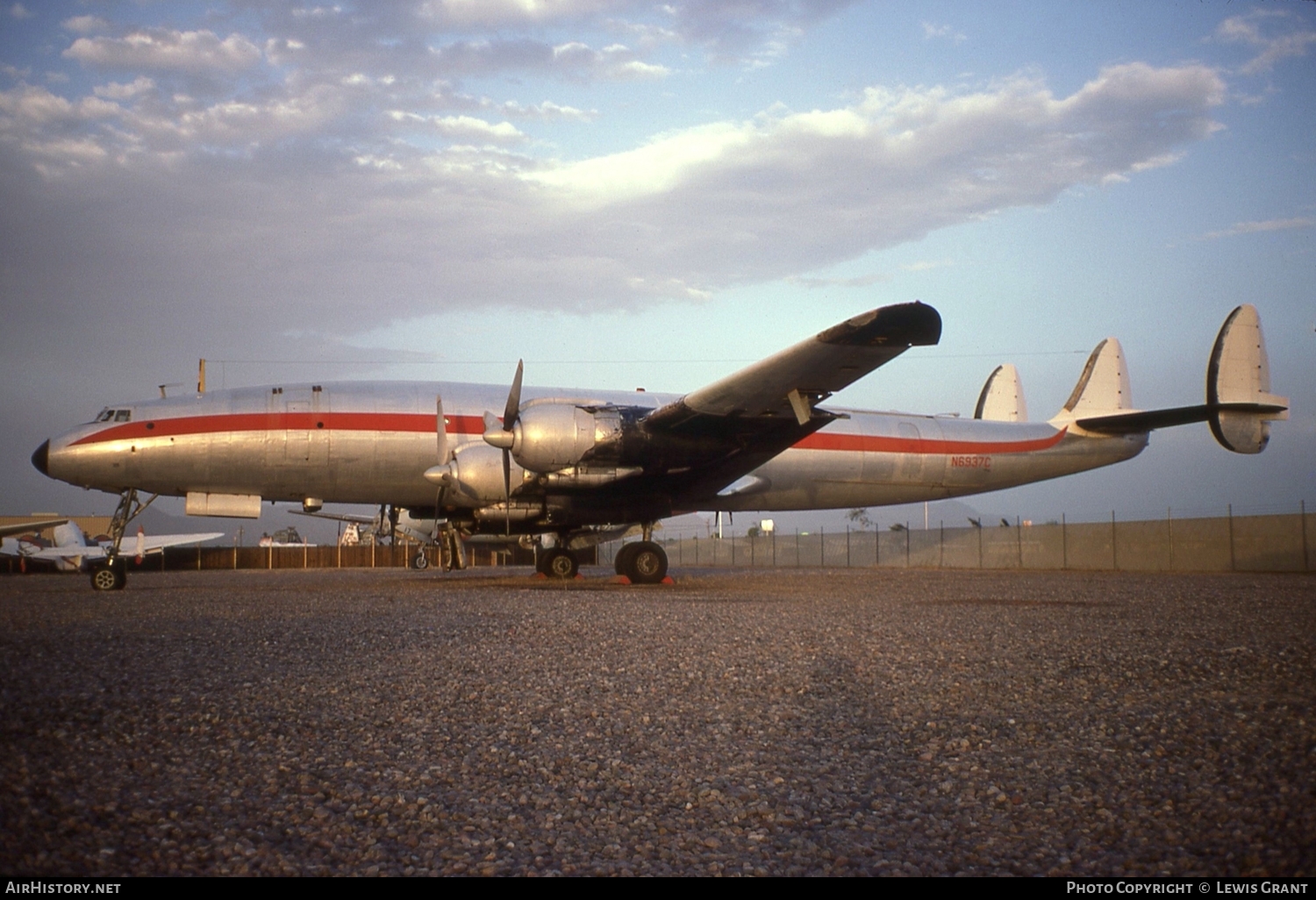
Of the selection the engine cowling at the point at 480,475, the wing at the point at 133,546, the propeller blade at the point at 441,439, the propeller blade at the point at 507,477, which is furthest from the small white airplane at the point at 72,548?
the propeller blade at the point at 507,477

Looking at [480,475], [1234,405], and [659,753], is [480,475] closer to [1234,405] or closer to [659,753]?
[659,753]

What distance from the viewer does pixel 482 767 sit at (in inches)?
131

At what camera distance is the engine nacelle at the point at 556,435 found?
13.1m

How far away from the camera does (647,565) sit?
15.8 meters

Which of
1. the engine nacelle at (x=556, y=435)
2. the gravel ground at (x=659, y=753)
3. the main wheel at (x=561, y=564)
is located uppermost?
the engine nacelle at (x=556, y=435)

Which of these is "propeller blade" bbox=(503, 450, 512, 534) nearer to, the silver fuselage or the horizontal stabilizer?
the silver fuselage

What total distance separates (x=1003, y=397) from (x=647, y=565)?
46.8 feet

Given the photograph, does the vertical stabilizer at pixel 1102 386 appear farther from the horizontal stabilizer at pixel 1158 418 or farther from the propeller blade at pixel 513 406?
the propeller blade at pixel 513 406

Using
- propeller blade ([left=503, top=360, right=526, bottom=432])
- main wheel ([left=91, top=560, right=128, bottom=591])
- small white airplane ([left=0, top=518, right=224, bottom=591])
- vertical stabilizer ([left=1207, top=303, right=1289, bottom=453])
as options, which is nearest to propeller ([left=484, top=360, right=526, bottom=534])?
propeller blade ([left=503, top=360, right=526, bottom=432])

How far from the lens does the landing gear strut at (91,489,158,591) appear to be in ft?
46.2

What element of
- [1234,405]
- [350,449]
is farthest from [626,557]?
[1234,405]

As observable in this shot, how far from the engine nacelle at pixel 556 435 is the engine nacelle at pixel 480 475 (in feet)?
3.61
